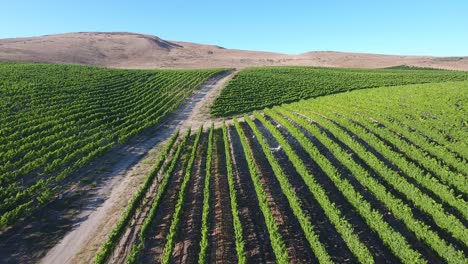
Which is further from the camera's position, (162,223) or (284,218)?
(162,223)

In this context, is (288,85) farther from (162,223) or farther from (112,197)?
(162,223)

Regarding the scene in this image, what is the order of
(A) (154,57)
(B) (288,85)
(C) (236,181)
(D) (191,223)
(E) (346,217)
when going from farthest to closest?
(A) (154,57)
(B) (288,85)
(C) (236,181)
(D) (191,223)
(E) (346,217)

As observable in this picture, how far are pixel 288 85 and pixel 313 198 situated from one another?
49093 mm

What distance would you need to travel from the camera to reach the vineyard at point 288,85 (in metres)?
56.9

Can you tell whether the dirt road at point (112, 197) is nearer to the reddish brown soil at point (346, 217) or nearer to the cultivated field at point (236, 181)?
the cultivated field at point (236, 181)

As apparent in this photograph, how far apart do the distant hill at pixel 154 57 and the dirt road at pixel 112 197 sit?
2987 inches

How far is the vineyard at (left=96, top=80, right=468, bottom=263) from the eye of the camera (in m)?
19.2

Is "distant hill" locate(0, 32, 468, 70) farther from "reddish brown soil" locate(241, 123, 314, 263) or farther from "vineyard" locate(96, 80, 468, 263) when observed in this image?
"reddish brown soil" locate(241, 123, 314, 263)

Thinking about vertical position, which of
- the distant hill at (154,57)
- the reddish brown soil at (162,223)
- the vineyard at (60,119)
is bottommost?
the reddish brown soil at (162,223)

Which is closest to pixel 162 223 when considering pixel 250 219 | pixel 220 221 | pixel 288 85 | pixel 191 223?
pixel 191 223

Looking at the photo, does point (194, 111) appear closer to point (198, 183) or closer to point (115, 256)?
point (198, 183)

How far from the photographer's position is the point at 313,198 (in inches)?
987

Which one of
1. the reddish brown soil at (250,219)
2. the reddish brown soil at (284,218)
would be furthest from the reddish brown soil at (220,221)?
the reddish brown soil at (284,218)

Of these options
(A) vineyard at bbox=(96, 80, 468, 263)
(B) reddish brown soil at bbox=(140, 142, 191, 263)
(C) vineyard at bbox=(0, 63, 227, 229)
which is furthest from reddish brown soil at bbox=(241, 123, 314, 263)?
(C) vineyard at bbox=(0, 63, 227, 229)
